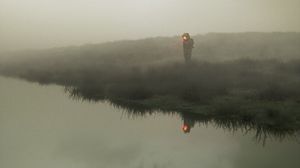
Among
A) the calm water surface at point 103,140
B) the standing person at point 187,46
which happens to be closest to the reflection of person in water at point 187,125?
the calm water surface at point 103,140

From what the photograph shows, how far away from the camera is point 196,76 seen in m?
1.77

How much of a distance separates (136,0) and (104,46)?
25 cm

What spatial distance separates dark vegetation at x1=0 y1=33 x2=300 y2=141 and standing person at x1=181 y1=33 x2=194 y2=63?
21mm

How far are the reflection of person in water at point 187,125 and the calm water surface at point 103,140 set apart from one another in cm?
2

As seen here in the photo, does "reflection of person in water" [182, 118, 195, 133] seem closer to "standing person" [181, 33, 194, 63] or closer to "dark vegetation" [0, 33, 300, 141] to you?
"dark vegetation" [0, 33, 300, 141]

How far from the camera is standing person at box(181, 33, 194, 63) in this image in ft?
5.82

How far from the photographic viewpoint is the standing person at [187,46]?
1775 mm

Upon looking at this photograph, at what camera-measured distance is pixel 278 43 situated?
174 centimetres

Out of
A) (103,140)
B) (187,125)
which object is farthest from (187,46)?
(103,140)

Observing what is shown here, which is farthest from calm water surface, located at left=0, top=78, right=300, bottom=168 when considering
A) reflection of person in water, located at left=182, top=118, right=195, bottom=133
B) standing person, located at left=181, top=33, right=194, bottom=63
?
standing person, located at left=181, top=33, right=194, bottom=63

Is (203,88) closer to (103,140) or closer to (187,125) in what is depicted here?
(187,125)

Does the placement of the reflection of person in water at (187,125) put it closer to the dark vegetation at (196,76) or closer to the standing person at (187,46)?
the dark vegetation at (196,76)

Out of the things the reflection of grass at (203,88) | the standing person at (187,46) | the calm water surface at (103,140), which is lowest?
the calm water surface at (103,140)

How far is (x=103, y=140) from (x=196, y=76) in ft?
1.56
